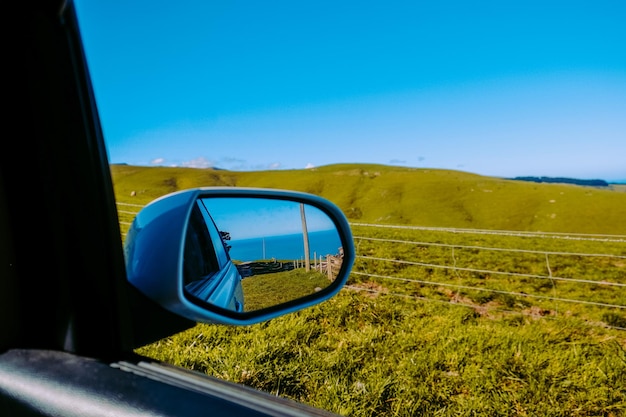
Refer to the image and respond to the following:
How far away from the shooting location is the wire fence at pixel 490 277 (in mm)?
6871

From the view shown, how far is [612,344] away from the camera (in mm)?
4660

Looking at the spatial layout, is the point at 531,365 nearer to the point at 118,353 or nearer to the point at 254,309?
the point at 254,309

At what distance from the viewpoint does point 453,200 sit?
8119 cm

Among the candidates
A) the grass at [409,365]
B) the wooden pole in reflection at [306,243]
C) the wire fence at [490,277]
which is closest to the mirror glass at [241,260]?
the wooden pole in reflection at [306,243]

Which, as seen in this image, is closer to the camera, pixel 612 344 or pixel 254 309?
pixel 254 309

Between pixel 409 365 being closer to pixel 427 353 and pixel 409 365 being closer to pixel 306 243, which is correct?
pixel 427 353

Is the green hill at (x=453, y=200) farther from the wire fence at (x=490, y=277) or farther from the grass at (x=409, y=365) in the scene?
the grass at (x=409, y=365)

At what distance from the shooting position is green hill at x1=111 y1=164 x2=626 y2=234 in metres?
66.9

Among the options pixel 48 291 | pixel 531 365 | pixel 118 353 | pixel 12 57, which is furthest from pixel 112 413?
pixel 531 365

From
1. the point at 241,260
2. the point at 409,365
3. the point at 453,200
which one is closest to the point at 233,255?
the point at 241,260

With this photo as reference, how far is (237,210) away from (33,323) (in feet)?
1.88

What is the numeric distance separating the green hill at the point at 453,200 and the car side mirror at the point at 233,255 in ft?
186

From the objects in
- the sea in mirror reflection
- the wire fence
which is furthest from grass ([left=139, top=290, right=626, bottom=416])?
the sea in mirror reflection

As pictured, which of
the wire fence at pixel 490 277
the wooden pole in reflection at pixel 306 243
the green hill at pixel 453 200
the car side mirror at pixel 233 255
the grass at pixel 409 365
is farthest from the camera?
the green hill at pixel 453 200
